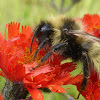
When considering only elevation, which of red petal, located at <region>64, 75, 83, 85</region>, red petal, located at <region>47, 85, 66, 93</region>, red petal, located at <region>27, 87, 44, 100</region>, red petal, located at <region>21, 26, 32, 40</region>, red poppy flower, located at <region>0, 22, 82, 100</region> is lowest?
red petal, located at <region>27, 87, 44, 100</region>

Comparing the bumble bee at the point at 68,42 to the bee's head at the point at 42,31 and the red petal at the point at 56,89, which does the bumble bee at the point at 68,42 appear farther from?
the red petal at the point at 56,89

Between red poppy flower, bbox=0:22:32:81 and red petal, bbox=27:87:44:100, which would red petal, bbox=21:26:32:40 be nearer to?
red poppy flower, bbox=0:22:32:81

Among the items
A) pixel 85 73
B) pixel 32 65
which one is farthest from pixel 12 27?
pixel 85 73

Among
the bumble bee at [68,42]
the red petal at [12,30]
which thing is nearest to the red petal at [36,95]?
the bumble bee at [68,42]

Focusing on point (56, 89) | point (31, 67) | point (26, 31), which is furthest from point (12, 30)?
point (56, 89)

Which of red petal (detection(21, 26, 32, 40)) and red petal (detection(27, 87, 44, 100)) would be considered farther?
red petal (detection(21, 26, 32, 40))

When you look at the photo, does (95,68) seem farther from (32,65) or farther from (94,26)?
(94,26)

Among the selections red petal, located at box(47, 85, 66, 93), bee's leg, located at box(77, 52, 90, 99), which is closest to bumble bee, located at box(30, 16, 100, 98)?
bee's leg, located at box(77, 52, 90, 99)
